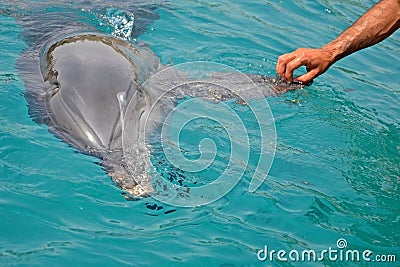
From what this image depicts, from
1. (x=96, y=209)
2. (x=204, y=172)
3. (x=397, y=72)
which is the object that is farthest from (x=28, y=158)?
(x=397, y=72)

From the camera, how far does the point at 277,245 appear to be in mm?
4684

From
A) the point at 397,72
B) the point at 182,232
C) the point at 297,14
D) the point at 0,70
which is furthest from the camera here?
the point at 297,14

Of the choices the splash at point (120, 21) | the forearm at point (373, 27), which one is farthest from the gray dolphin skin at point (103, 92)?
the splash at point (120, 21)

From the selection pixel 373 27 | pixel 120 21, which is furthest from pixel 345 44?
pixel 120 21

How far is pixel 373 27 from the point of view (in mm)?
5992

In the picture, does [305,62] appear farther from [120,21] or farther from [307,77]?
[120,21]

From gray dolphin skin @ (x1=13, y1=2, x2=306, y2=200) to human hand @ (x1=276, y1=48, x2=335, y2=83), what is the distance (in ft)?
1.08

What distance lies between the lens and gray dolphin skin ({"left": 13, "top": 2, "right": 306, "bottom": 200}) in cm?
509

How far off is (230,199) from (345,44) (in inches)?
77.8

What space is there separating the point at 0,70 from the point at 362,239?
14.3ft

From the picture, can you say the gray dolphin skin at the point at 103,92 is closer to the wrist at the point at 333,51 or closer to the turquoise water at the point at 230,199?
the turquoise water at the point at 230,199

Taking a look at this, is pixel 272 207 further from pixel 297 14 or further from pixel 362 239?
pixel 297 14

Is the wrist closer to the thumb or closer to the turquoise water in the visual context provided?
the thumb

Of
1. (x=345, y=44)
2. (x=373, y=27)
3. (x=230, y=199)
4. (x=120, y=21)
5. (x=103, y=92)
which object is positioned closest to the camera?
(x=230, y=199)
